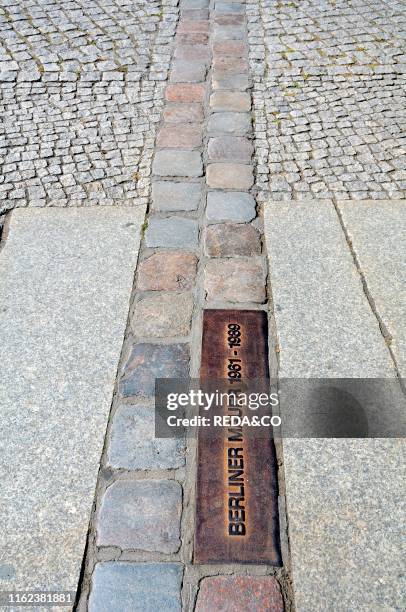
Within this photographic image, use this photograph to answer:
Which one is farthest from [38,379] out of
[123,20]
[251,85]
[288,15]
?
[288,15]

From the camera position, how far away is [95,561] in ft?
6.86

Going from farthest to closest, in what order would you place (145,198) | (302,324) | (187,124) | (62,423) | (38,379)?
(187,124)
(145,198)
(302,324)
(38,379)
(62,423)

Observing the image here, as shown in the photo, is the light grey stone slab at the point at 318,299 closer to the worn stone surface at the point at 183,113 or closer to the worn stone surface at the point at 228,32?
the worn stone surface at the point at 183,113

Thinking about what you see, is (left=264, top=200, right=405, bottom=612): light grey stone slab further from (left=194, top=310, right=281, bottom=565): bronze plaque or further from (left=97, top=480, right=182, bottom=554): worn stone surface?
(left=97, top=480, right=182, bottom=554): worn stone surface

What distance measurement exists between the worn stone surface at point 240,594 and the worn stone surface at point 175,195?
7.34 feet

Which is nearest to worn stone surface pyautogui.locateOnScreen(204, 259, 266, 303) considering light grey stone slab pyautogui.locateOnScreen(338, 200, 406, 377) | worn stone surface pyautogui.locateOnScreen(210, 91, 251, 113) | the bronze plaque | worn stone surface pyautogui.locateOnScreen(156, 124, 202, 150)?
the bronze plaque

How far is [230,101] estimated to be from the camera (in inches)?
185

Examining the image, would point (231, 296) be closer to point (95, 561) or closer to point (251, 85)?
point (95, 561)

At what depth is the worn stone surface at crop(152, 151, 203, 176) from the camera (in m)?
4.00

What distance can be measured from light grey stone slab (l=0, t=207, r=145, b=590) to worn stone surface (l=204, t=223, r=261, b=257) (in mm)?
413

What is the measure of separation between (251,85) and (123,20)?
1.70 meters

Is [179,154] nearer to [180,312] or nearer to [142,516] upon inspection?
[180,312]

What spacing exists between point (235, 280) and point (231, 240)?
35 centimetres

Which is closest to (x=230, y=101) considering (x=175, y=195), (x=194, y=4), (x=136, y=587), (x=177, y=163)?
(x=177, y=163)
